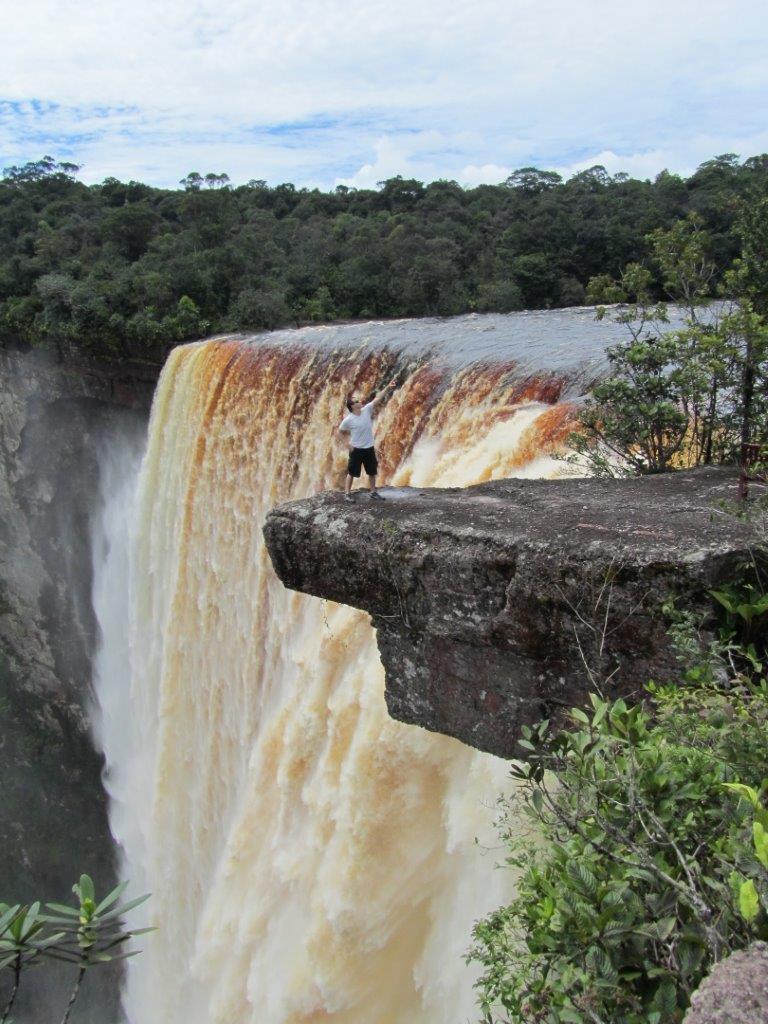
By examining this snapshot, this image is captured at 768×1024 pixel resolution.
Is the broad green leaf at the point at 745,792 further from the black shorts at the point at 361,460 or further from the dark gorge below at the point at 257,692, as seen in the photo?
the black shorts at the point at 361,460

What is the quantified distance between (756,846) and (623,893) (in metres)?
0.41

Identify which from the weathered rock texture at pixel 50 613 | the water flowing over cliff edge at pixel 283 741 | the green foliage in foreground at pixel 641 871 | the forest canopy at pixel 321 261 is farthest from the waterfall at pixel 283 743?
the forest canopy at pixel 321 261

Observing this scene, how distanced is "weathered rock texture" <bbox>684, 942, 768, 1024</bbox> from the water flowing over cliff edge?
3.08 metres

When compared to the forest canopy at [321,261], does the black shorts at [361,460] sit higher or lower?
lower

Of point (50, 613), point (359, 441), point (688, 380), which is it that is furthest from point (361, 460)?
point (50, 613)

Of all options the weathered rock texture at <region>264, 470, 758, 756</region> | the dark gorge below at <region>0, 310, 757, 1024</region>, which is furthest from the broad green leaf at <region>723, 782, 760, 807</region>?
the dark gorge below at <region>0, 310, 757, 1024</region>

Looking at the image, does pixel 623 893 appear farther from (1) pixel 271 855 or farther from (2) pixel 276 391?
(2) pixel 276 391

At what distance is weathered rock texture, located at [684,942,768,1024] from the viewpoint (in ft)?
5.36

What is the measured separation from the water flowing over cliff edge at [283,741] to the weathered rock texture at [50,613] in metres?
4.04

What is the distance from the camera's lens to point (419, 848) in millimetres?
5688

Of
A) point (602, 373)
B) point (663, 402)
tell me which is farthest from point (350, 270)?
point (663, 402)

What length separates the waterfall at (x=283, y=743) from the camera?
5719 mm

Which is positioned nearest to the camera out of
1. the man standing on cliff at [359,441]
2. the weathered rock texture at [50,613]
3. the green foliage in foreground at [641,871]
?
the green foliage in foreground at [641,871]

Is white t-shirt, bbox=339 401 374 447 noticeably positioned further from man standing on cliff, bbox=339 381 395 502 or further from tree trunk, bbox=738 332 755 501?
tree trunk, bbox=738 332 755 501
